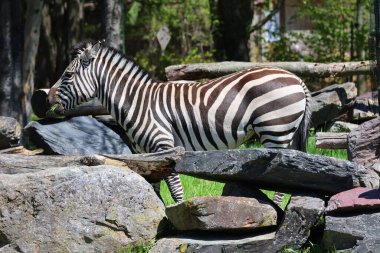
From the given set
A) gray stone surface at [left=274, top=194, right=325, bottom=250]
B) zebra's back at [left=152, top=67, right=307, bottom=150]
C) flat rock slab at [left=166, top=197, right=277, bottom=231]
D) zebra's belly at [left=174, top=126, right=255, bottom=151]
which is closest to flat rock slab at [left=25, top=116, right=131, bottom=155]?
zebra's back at [left=152, top=67, right=307, bottom=150]

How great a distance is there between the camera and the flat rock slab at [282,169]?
6371mm

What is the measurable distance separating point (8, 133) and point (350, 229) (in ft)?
12.1

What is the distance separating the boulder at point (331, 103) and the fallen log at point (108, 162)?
19.3 ft

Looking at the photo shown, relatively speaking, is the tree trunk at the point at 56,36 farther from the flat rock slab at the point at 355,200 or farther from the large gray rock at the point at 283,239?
the flat rock slab at the point at 355,200

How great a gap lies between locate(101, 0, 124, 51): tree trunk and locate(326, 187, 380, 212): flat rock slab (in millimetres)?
7907

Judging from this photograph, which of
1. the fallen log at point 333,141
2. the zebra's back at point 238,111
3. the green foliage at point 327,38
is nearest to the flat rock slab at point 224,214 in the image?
the fallen log at point 333,141

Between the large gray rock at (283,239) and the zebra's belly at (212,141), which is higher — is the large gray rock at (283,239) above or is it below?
below

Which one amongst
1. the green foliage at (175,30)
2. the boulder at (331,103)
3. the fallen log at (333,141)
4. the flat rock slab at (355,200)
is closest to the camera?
the flat rock slab at (355,200)

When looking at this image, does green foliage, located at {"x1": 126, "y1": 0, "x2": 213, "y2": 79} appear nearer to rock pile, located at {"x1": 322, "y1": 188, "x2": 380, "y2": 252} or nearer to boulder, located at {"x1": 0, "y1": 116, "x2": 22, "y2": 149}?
boulder, located at {"x1": 0, "y1": 116, "x2": 22, "y2": 149}

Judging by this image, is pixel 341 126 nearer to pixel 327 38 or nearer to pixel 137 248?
pixel 327 38

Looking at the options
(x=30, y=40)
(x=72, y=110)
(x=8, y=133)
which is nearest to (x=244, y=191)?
(x=8, y=133)

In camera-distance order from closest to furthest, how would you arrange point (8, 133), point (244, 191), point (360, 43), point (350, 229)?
point (350, 229) → point (244, 191) → point (8, 133) → point (360, 43)

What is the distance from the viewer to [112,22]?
45.2ft

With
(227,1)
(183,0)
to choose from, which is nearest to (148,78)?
(227,1)
